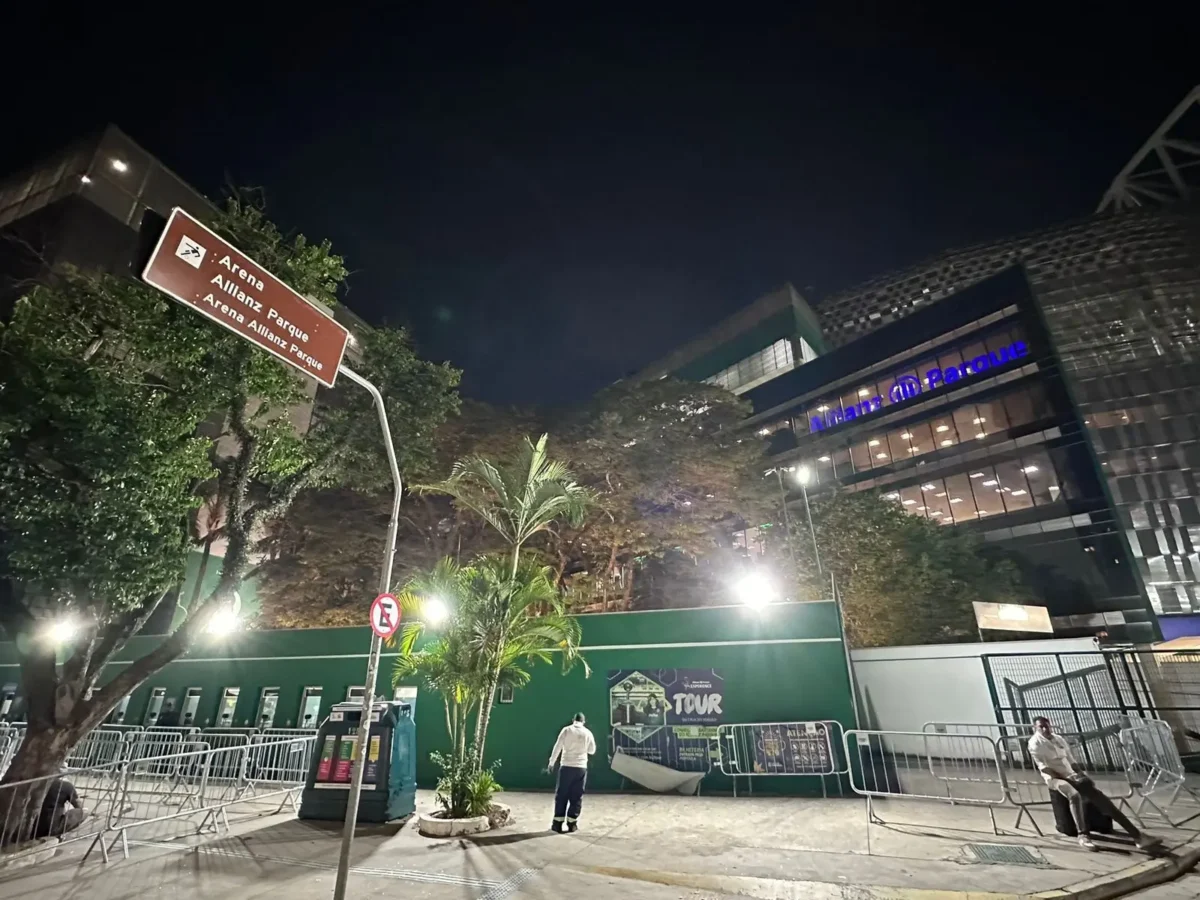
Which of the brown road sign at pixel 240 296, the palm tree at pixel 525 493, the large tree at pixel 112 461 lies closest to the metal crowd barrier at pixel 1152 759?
the palm tree at pixel 525 493

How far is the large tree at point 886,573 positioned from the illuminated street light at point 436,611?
564 inches

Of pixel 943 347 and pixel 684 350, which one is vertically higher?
pixel 684 350

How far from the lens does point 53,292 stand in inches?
403

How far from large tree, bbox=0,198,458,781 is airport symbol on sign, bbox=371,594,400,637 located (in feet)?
17.1

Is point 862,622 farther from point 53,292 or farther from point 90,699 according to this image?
point 53,292

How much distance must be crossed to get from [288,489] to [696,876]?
10.6 m

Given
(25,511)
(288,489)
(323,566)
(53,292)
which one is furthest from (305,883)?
(323,566)

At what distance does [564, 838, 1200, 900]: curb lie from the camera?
16.8 feet

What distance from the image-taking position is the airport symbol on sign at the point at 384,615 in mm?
5961

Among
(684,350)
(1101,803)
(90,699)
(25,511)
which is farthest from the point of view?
(684,350)

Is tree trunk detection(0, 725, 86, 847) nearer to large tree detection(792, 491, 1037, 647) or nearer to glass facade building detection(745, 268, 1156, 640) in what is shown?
large tree detection(792, 491, 1037, 647)

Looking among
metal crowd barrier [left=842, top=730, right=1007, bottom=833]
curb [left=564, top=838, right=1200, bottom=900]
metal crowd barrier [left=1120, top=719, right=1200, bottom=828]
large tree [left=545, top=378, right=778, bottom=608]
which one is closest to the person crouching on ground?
curb [left=564, top=838, right=1200, bottom=900]

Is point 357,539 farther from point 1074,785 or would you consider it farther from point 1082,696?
point 1082,696

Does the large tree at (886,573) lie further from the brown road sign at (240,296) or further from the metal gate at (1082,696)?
the brown road sign at (240,296)
